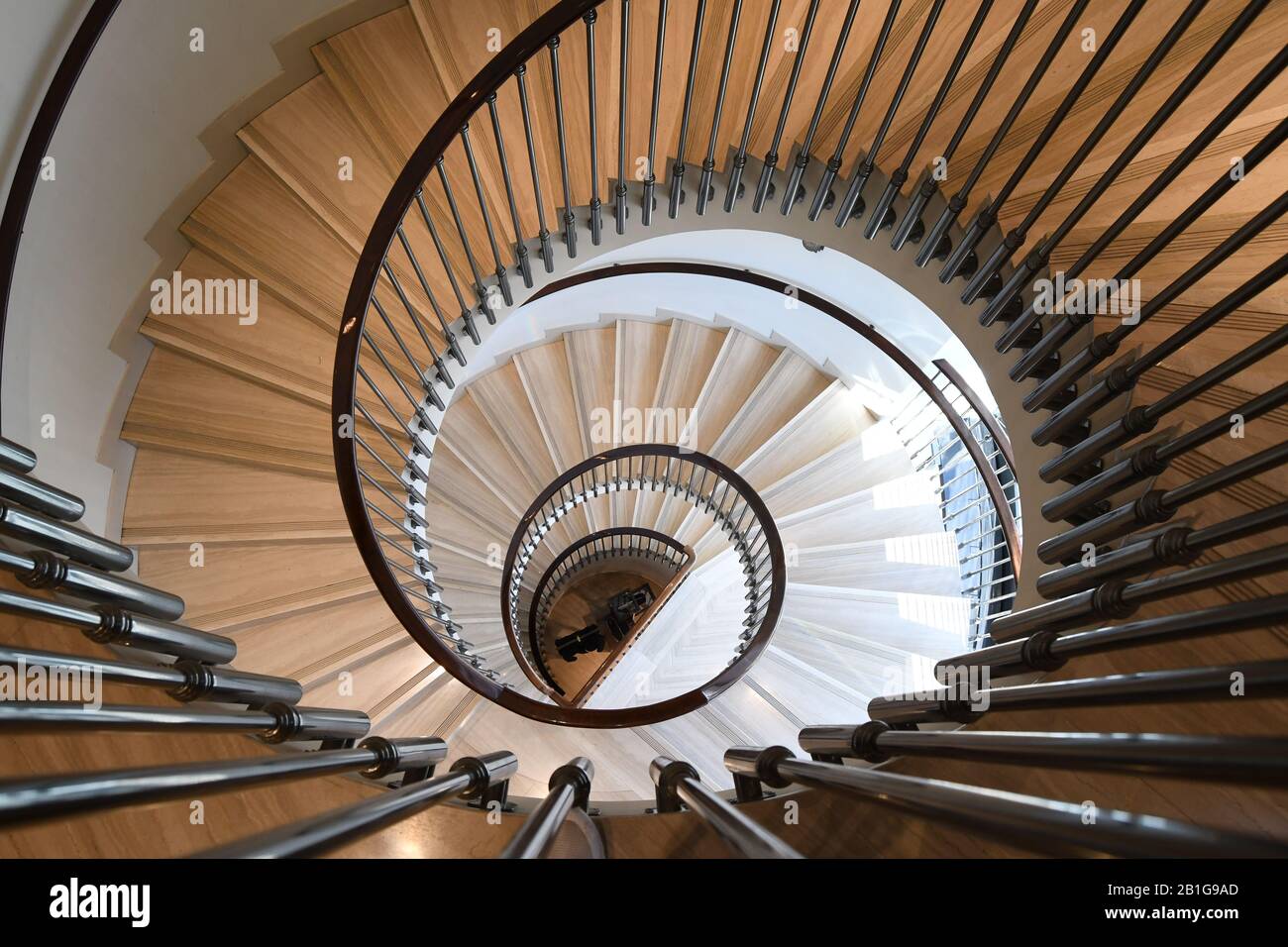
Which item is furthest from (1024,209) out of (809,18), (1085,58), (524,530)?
(524,530)

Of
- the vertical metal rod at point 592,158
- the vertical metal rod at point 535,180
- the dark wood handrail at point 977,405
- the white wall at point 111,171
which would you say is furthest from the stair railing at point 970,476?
the white wall at point 111,171

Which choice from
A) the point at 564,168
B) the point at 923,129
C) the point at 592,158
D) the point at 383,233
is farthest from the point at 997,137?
the point at 383,233

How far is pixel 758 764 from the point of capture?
157 centimetres

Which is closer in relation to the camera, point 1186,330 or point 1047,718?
point 1047,718

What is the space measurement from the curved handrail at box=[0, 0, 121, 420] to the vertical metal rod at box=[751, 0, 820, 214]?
2.70 metres

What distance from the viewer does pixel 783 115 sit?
9.84 ft

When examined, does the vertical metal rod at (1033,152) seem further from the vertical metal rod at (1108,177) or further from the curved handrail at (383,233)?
the curved handrail at (383,233)

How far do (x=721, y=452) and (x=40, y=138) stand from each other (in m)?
5.14

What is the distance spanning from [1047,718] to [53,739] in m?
2.04

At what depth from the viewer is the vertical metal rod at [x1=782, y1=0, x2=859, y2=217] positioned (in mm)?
2676

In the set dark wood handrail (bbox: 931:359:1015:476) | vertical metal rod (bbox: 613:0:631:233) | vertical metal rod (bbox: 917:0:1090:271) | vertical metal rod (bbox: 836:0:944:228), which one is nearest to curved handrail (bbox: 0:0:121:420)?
vertical metal rod (bbox: 613:0:631:233)

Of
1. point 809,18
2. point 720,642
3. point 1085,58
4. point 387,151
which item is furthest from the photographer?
point 720,642

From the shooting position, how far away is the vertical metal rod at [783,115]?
2703 mm

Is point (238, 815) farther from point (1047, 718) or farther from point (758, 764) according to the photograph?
point (1047, 718)
